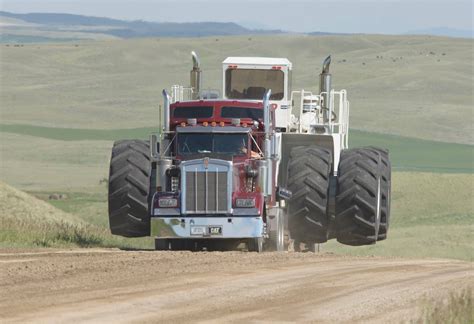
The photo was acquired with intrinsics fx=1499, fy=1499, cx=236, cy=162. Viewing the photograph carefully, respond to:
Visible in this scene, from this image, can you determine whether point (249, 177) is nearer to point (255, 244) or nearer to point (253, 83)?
point (255, 244)

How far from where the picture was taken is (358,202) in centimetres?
2477

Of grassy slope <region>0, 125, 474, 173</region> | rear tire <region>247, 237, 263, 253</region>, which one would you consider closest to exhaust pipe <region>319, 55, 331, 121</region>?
rear tire <region>247, 237, 263, 253</region>

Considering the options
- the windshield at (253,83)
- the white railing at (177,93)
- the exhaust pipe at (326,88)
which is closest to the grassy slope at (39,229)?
the white railing at (177,93)

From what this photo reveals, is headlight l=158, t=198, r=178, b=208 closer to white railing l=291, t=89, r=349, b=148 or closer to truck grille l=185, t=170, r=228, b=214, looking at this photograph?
truck grille l=185, t=170, r=228, b=214

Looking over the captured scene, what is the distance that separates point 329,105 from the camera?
89.2 ft

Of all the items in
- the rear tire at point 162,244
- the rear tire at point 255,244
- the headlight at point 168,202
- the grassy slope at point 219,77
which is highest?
the headlight at point 168,202

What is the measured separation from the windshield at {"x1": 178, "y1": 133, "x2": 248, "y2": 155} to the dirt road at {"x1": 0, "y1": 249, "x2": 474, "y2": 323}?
195 cm

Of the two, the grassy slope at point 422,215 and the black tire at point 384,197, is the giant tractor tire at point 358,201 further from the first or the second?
the grassy slope at point 422,215

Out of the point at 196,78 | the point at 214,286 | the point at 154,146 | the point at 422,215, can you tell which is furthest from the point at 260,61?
the point at 422,215

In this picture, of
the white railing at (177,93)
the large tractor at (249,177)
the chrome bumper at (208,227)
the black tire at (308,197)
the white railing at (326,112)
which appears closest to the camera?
the chrome bumper at (208,227)

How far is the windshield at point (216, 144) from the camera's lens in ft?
77.6

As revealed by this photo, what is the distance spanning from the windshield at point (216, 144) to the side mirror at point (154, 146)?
0.37m

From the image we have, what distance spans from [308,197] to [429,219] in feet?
63.1

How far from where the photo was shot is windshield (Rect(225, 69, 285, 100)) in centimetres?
2680
